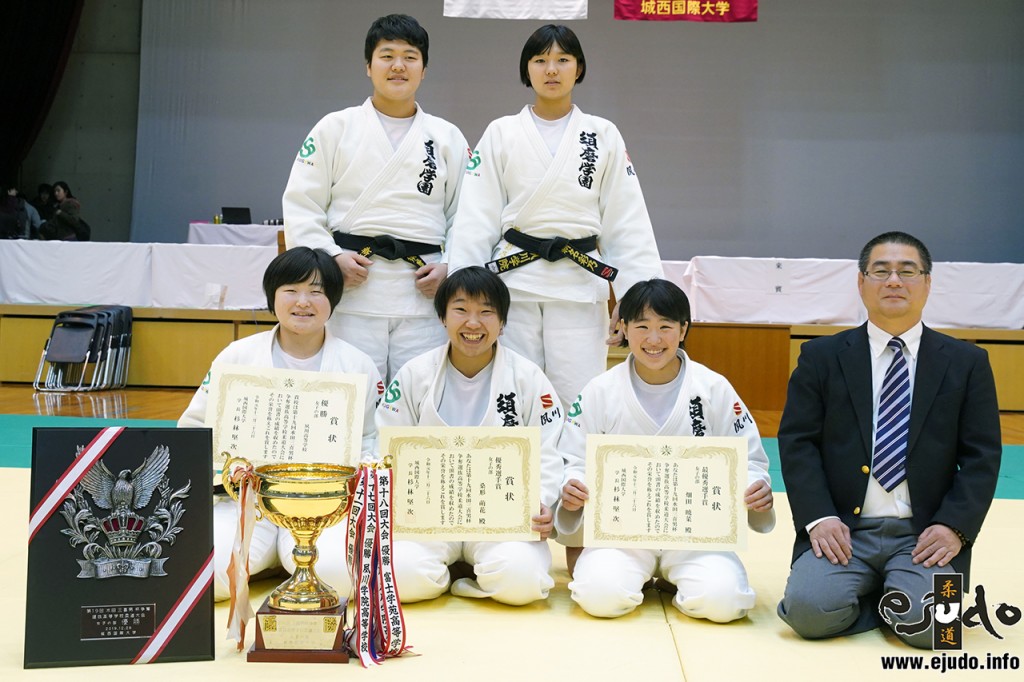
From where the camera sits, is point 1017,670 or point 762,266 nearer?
point 1017,670

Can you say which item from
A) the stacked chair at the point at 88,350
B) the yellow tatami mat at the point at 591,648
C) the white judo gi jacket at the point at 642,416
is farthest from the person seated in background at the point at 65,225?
the white judo gi jacket at the point at 642,416

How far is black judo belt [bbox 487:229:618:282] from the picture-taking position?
10.9 ft

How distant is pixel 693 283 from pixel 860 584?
5796 mm

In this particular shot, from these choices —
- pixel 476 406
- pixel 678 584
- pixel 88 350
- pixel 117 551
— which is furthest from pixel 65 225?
pixel 678 584

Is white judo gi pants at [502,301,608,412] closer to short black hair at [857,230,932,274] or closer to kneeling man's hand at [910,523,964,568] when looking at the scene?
short black hair at [857,230,932,274]

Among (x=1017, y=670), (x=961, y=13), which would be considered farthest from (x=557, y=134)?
(x=961, y=13)

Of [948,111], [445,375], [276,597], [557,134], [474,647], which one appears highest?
[948,111]

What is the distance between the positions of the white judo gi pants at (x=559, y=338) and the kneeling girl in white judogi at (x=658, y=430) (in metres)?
0.41

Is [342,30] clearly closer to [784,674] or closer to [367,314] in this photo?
[367,314]

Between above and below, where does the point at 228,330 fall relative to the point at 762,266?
below

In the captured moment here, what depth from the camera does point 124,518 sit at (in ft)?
7.13

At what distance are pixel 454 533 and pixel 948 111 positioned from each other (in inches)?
396

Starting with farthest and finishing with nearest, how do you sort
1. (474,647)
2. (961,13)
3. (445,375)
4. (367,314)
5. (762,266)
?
1. (961,13)
2. (762,266)
3. (367,314)
4. (445,375)
5. (474,647)

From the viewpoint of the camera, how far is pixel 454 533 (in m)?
2.68
